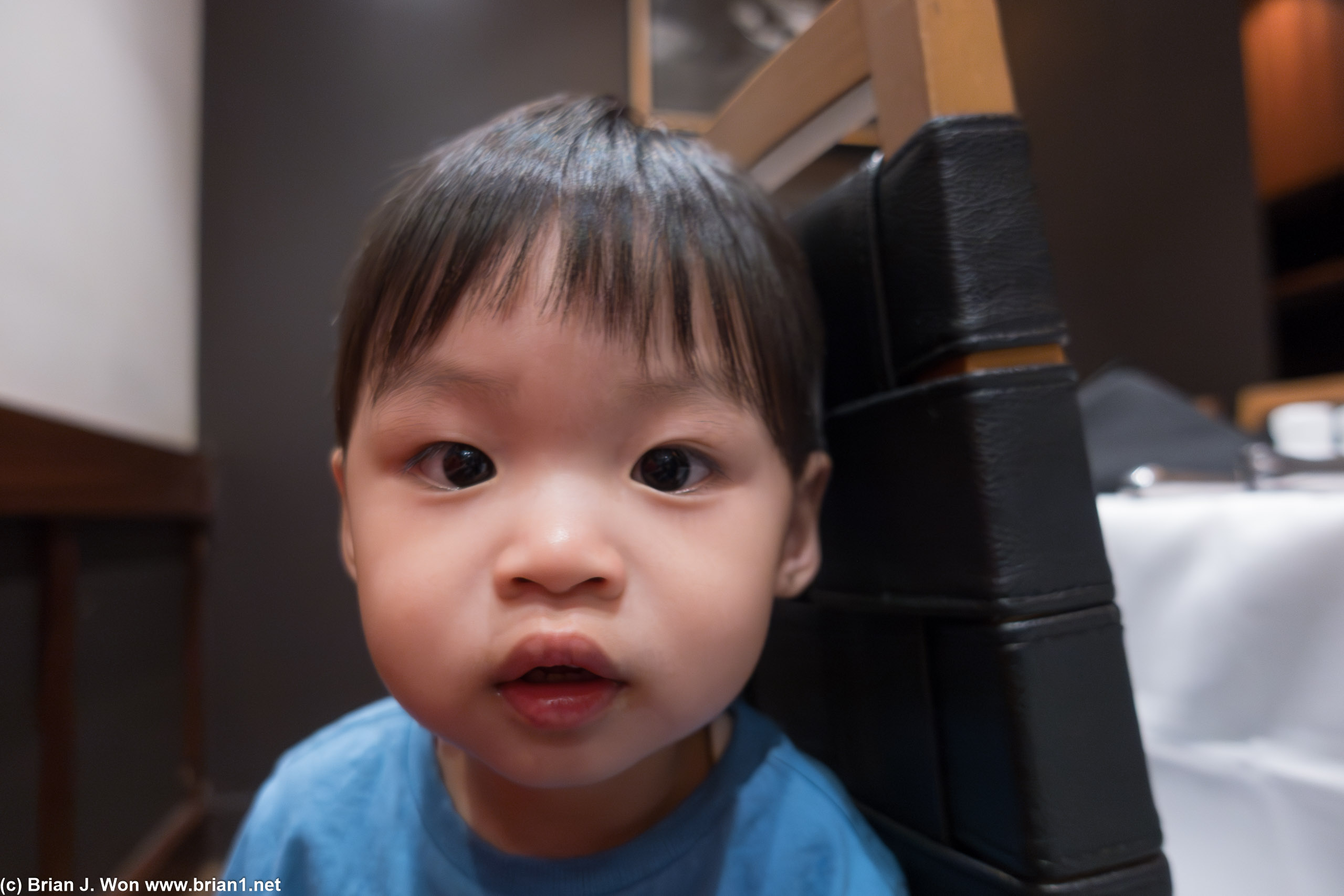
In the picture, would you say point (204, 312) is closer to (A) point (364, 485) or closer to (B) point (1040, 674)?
(A) point (364, 485)

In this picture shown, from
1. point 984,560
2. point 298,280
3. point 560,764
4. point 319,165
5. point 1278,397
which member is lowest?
point 560,764

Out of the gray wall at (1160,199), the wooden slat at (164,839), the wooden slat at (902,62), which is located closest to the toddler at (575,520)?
the wooden slat at (902,62)

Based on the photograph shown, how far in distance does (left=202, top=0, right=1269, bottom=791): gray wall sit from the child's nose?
0.77 metres

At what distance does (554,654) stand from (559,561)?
5 cm

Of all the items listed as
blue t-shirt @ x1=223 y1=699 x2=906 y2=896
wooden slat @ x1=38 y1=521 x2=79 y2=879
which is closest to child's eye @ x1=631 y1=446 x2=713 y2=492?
blue t-shirt @ x1=223 y1=699 x2=906 y2=896

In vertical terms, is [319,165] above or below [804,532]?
above

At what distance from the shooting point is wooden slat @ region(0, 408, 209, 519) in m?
0.75

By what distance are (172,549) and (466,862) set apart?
1065 mm

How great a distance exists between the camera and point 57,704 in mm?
852

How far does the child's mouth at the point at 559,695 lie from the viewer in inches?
15.3

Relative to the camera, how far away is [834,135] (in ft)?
1.88

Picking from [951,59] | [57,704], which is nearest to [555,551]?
[951,59]

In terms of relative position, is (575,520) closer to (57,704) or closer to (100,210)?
(57,704)

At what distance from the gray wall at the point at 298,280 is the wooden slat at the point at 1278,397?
178 cm
